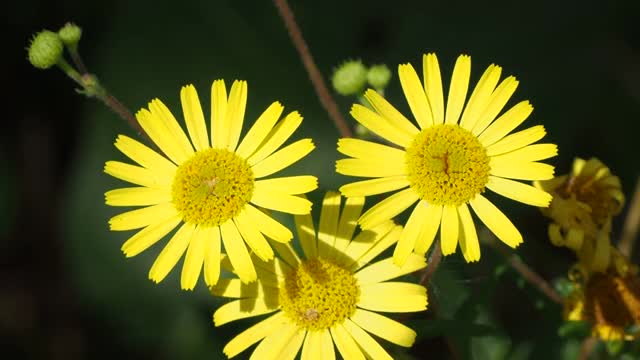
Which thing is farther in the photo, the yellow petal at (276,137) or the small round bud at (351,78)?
the small round bud at (351,78)

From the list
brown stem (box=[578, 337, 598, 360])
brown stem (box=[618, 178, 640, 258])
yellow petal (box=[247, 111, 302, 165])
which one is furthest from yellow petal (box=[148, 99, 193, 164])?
brown stem (box=[618, 178, 640, 258])

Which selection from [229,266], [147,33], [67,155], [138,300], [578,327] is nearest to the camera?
[229,266]

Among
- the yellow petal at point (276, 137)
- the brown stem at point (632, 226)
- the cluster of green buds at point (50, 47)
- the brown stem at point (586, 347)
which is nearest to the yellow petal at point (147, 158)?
the yellow petal at point (276, 137)

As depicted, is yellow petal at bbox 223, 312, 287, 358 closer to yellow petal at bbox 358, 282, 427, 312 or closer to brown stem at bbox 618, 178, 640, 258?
yellow petal at bbox 358, 282, 427, 312

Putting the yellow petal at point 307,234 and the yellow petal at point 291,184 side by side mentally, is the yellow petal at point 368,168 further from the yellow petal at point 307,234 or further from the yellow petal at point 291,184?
the yellow petal at point 307,234

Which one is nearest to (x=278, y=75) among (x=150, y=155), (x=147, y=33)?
(x=147, y=33)

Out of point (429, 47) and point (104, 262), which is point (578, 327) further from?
point (104, 262)
